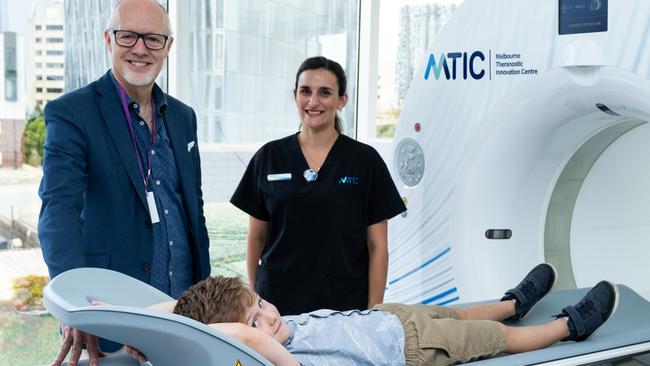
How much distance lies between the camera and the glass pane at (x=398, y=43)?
4488 mm

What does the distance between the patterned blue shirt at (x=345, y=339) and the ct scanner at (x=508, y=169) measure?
77 centimetres

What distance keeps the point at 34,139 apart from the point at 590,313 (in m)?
2.28

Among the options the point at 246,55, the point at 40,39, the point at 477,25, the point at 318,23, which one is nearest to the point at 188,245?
the point at 477,25

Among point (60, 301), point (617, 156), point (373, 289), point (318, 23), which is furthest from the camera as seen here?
point (318, 23)

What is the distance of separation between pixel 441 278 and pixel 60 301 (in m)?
1.51

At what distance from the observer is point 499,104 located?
8.31ft

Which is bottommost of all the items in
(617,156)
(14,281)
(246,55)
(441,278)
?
(14,281)

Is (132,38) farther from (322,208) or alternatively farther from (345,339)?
(345,339)

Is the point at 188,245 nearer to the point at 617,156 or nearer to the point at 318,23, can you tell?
the point at 617,156

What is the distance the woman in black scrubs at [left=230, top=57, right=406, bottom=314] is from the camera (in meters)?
2.41

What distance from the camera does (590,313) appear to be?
6.97 feet

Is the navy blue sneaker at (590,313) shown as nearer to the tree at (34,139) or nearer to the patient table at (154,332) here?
the patient table at (154,332)

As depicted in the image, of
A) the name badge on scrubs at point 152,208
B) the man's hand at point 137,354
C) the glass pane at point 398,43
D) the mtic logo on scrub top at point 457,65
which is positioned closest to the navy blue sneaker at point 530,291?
the mtic logo on scrub top at point 457,65

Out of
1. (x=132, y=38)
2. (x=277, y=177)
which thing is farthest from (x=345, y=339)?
(x=132, y=38)
